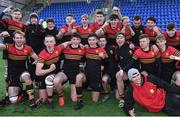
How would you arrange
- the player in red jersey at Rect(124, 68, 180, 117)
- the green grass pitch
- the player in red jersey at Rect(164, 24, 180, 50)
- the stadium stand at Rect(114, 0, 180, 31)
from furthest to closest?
1. the stadium stand at Rect(114, 0, 180, 31)
2. the player in red jersey at Rect(164, 24, 180, 50)
3. the green grass pitch
4. the player in red jersey at Rect(124, 68, 180, 117)

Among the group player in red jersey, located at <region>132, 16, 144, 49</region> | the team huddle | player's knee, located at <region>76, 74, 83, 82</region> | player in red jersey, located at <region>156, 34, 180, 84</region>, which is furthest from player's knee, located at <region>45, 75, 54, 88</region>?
player in red jersey, located at <region>156, 34, 180, 84</region>

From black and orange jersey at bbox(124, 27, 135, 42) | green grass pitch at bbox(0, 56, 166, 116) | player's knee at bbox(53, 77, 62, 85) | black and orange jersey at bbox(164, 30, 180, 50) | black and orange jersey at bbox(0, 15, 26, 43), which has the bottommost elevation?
green grass pitch at bbox(0, 56, 166, 116)

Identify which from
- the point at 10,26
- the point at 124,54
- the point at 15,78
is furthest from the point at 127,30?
the point at 10,26

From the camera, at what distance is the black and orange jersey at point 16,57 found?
5508mm

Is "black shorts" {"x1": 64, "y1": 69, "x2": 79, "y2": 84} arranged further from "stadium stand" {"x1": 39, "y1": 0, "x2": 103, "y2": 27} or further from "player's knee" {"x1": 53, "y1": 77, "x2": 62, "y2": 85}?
"stadium stand" {"x1": 39, "y1": 0, "x2": 103, "y2": 27}

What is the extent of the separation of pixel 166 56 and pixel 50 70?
7.39ft

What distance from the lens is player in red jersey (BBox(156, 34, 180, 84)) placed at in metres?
5.29

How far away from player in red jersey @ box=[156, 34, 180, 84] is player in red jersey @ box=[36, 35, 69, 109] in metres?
1.94

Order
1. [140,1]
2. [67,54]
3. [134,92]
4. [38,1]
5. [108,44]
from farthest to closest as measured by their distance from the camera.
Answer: [38,1] → [140,1] → [108,44] → [67,54] → [134,92]

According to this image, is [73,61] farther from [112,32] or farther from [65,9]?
[65,9]

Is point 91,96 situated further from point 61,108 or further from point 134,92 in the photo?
point 134,92

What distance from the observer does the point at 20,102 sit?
5594 mm

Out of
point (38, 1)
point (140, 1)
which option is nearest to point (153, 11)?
point (140, 1)

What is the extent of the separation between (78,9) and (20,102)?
46.5 feet
